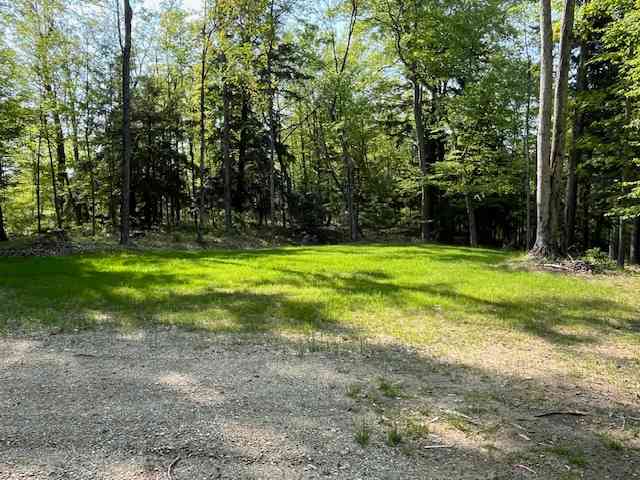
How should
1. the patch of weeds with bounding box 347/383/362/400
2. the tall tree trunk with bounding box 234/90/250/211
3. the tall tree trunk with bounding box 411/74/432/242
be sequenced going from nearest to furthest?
the patch of weeds with bounding box 347/383/362/400 → the tall tree trunk with bounding box 411/74/432/242 → the tall tree trunk with bounding box 234/90/250/211

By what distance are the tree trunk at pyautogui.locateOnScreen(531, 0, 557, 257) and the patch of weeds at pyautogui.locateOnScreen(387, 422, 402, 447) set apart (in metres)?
8.47

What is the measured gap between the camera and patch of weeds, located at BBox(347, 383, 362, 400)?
3559 mm

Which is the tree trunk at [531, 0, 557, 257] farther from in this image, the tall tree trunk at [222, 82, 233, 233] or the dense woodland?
the tall tree trunk at [222, 82, 233, 233]

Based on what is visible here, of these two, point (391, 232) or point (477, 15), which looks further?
point (391, 232)

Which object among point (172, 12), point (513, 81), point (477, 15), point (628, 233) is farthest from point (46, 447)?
point (628, 233)

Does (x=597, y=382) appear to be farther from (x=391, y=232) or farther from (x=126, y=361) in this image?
(x=391, y=232)

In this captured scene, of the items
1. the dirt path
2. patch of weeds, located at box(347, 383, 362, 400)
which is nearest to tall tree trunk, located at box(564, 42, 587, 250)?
the dirt path

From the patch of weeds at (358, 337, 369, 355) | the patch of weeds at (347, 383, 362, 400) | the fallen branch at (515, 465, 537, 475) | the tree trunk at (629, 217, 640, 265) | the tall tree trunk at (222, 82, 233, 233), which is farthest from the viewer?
the tall tree trunk at (222, 82, 233, 233)

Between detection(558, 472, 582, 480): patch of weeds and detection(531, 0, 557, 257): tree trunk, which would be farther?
detection(531, 0, 557, 257): tree trunk

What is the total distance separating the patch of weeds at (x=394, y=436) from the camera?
110 inches

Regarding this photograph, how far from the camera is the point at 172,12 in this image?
17.8m

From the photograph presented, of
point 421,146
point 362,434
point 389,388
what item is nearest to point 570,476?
point 362,434

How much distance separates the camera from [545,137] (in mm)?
9922

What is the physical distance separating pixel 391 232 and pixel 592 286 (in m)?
18.2
